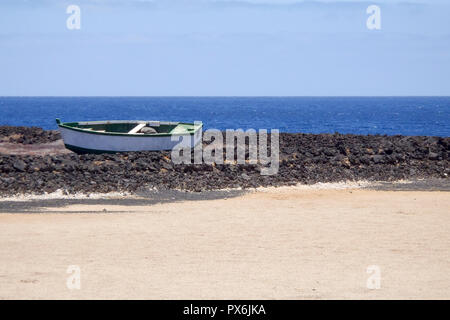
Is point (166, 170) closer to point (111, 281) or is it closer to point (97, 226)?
point (97, 226)

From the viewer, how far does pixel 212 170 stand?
85.6ft

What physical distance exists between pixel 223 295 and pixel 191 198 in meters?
11.0

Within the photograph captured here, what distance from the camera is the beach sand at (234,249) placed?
1075 centimetres

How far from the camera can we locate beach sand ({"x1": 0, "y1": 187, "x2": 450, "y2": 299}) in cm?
1075

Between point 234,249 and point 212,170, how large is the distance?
12393 mm

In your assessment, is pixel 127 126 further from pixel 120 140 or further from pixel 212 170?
pixel 212 170

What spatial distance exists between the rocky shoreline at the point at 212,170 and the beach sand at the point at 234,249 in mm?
3118

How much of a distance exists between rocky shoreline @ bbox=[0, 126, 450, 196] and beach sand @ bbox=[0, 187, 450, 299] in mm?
3118
